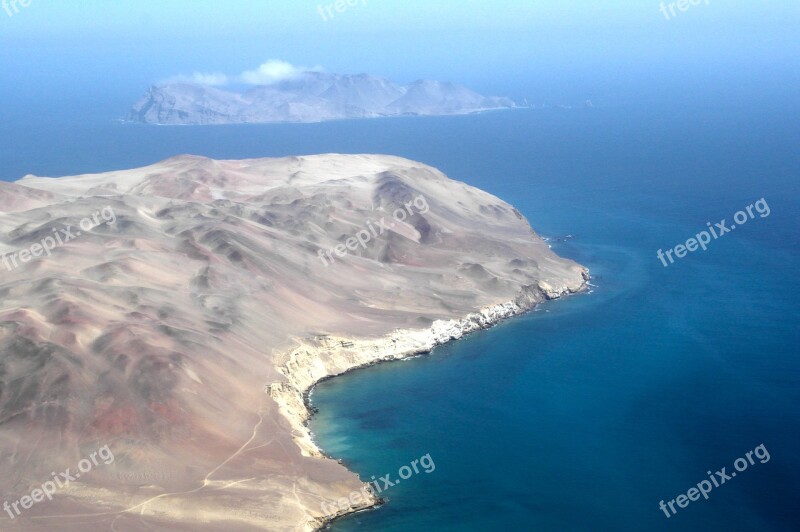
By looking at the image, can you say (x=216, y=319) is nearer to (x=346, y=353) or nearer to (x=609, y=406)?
(x=346, y=353)

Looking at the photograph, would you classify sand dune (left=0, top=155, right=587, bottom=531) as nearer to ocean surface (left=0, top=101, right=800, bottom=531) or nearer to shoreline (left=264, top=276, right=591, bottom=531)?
shoreline (left=264, top=276, right=591, bottom=531)

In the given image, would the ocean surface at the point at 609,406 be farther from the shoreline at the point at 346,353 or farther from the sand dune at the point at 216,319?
the sand dune at the point at 216,319

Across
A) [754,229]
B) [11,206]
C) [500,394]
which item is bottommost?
[500,394]

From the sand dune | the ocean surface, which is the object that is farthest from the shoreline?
the ocean surface

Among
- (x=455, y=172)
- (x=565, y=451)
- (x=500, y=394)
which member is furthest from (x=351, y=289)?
(x=455, y=172)

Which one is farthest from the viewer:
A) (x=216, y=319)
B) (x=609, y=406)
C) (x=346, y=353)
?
(x=346, y=353)

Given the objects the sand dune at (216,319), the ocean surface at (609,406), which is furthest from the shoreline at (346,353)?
the ocean surface at (609,406)

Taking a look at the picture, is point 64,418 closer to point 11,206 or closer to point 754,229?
point 11,206

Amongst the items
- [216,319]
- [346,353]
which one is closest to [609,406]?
[346,353]
